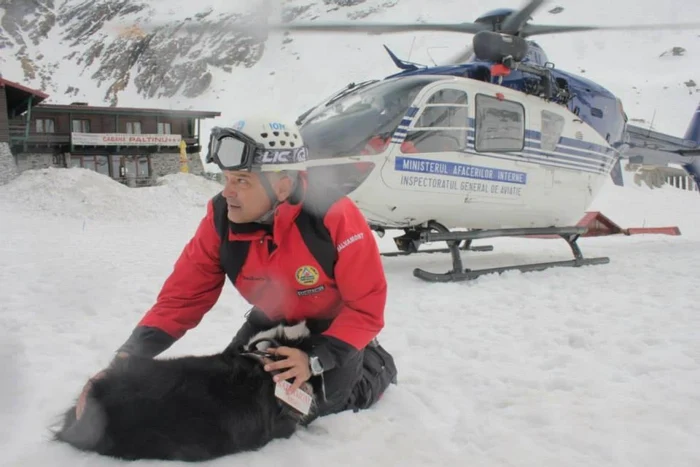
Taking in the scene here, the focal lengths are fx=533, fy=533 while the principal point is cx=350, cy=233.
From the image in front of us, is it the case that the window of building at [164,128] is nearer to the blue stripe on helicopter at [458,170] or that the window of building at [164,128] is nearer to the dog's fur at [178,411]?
the blue stripe on helicopter at [458,170]

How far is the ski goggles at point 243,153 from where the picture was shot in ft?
6.78

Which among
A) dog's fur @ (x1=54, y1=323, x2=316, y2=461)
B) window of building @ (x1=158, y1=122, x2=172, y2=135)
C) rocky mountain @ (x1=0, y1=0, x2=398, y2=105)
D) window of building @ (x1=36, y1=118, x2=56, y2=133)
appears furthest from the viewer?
window of building @ (x1=158, y1=122, x2=172, y2=135)

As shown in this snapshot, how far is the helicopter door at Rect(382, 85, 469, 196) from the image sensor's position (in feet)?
17.4

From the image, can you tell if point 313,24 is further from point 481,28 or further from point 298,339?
point 298,339

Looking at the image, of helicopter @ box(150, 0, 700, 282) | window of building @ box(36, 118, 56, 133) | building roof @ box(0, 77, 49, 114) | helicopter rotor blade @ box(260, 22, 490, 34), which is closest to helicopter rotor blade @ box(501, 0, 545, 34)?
helicopter @ box(150, 0, 700, 282)

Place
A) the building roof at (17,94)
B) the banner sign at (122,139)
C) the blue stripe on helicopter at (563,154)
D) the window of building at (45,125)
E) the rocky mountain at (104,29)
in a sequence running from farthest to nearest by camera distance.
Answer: the banner sign at (122,139) < the window of building at (45,125) < the building roof at (17,94) < the blue stripe on helicopter at (563,154) < the rocky mountain at (104,29)

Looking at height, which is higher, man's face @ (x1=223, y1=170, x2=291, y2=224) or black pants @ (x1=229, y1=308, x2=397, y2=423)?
man's face @ (x1=223, y1=170, x2=291, y2=224)

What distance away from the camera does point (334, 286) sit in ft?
7.35

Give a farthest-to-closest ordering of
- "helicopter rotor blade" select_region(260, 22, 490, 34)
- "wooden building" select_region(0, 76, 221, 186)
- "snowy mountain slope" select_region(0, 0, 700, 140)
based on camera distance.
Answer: "wooden building" select_region(0, 76, 221, 186) → "helicopter rotor blade" select_region(260, 22, 490, 34) → "snowy mountain slope" select_region(0, 0, 700, 140)

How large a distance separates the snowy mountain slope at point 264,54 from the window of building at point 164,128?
0.91 m

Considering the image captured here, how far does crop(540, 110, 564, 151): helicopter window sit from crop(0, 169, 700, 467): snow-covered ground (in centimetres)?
154

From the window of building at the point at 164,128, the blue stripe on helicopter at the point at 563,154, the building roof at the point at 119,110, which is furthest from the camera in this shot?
the window of building at the point at 164,128

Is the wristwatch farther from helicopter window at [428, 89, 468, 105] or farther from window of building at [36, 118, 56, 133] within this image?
window of building at [36, 118, 56, 133]

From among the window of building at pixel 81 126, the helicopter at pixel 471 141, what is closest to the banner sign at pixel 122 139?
the window of building at pixel 81 126
